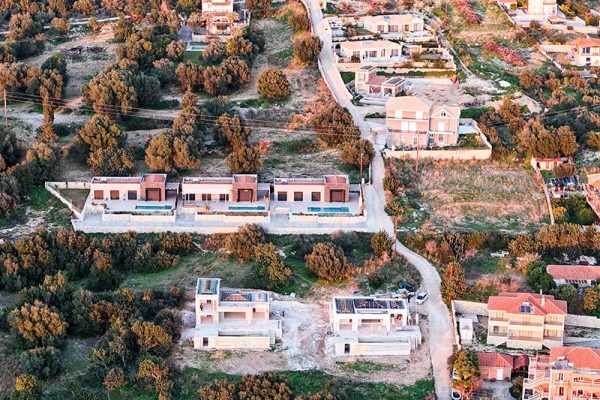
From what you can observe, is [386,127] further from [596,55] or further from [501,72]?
[596,55]

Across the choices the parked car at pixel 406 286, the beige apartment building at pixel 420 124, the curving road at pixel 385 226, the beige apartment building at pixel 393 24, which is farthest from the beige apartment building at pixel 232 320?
the beige apartment building at pixel 393 24

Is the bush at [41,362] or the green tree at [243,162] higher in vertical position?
the green tree at [243,162]

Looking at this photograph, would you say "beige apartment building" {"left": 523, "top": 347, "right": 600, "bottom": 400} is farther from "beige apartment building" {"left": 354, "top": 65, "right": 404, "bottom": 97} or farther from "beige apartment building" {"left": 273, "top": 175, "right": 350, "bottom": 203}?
"beige apartment building" {"left": 354, "top": 65, "right": 404, "bottom": 97}

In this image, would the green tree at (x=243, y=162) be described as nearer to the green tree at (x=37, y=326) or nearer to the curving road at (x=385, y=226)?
the curving road at (x=385, y=226)

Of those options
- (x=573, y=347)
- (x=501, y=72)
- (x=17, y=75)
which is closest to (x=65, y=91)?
(x=17, y=75)

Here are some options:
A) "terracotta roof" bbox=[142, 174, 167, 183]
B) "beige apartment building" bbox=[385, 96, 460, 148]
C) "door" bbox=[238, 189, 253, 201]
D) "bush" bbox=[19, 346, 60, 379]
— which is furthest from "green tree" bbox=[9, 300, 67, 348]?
"beige apartment building" bbox=[385, 96, 460, 148]
